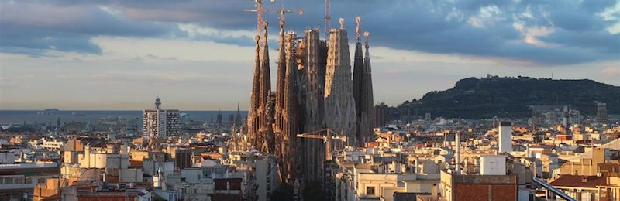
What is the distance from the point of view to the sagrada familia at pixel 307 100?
171m

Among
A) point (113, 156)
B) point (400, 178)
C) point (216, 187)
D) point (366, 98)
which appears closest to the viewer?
point (400, 178)

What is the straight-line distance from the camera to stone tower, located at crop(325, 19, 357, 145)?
174250 millimetres

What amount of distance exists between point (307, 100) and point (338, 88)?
4.65m

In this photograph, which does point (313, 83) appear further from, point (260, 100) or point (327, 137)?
point (327, 137)

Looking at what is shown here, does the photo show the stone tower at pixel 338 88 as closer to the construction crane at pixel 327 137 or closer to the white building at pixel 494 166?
the construction crane at pixel 327 137

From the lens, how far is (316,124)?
174625mm

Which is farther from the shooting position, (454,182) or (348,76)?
(348,76)

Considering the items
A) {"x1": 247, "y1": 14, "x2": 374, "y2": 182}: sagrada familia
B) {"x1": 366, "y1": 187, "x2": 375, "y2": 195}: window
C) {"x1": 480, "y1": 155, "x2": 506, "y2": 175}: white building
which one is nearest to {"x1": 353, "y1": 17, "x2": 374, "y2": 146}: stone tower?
{"x1": 247, "y1": 14, "x2": 374, "y2": 182}: sagrada familia

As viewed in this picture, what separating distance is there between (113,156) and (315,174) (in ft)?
281

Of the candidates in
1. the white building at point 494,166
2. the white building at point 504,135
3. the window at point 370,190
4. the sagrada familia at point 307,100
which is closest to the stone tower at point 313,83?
the sagrada familia at point 307,100

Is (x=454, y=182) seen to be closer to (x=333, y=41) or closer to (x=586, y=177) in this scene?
(x=586, y=177)

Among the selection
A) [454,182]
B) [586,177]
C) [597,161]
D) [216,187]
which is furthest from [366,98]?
[454,182]

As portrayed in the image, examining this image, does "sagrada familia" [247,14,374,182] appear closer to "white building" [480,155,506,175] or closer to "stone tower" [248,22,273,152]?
"stone tower" [248,22,273,152]

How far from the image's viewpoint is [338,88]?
175250 mm
